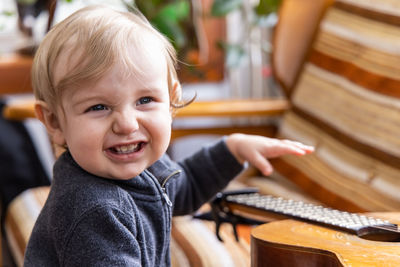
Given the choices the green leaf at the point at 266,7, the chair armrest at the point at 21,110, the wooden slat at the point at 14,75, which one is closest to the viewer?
the chair armrest at the point at 21,110

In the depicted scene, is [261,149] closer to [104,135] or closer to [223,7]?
[104,135]

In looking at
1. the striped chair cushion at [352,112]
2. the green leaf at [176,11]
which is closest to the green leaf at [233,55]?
the green leaf at [176,11]

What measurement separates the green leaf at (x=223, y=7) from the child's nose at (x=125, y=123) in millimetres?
1191

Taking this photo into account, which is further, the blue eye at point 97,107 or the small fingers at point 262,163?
the small fingers at point 262,163

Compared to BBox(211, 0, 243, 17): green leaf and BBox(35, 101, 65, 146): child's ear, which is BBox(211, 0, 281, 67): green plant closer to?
BBox(211, 0, 243, 17): green leaf

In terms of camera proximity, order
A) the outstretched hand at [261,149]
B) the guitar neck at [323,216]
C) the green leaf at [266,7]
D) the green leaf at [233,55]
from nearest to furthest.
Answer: the guitar neck at [323,216] → the outstretched hand at [261,149] → the green leaf at [266,7] → the green leaf at [233,55]

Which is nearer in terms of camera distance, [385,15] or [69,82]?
[69,82]

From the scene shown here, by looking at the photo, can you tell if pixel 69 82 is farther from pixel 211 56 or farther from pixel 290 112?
pixel 211 56

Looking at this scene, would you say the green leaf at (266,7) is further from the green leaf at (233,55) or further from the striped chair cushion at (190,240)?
the striped chair cushion at (190,240)

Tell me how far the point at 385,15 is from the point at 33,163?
110cm

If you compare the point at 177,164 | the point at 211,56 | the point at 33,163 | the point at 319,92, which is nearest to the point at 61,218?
the point at 177,164

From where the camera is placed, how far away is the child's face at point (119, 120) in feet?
2.52

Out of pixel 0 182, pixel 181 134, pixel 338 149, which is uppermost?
pixel 338 149

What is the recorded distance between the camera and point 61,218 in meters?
0.78
